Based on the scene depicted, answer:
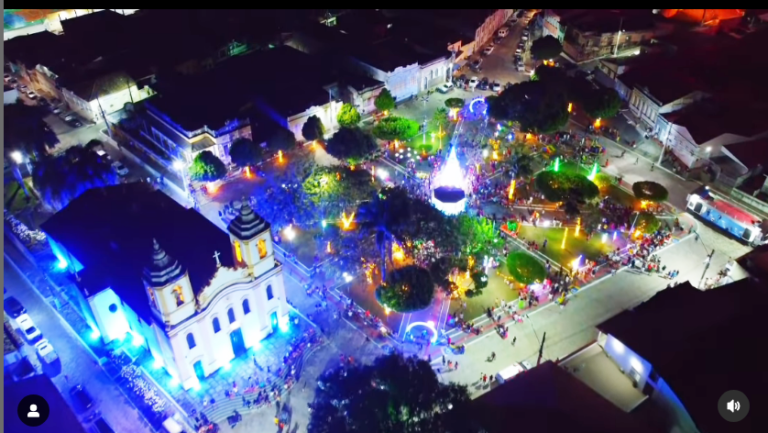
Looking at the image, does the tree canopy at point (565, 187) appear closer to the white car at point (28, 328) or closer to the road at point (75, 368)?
the road at point (75, 368)

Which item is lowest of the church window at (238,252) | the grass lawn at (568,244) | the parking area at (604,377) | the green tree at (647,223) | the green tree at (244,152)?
the grass lawn at (568,244)

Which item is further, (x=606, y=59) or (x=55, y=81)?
(x=606, y=59)

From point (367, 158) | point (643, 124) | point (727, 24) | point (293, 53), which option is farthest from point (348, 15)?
point (727, 24)

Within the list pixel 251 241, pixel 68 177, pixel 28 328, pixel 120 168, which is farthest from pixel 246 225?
pixel 120 168

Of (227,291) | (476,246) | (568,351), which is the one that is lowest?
(568,351)

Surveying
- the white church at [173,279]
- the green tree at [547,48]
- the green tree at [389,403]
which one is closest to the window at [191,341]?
the white church at [173,279]

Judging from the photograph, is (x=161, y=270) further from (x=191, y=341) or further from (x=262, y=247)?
(x=262, y=247)

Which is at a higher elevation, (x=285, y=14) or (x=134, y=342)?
(x=285, y=14)

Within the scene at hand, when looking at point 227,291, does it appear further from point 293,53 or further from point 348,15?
point 348,15
